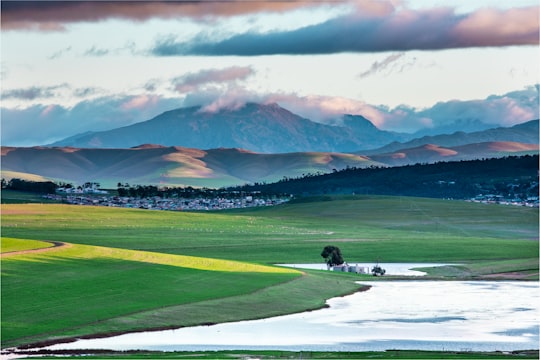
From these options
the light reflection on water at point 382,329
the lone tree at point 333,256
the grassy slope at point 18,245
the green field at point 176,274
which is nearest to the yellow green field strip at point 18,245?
the grassy slope at point 18,245

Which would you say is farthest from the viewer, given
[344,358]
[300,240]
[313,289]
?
[300,240]

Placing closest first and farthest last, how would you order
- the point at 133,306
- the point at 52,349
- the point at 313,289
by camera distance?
the point at 52,349
the point at 133,306
the point at 313,289

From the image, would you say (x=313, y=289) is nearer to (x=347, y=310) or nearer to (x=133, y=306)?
(x=347, y=310)

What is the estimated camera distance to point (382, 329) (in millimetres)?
76625

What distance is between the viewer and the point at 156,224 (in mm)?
195625

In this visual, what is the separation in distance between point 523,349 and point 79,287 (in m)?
32.3

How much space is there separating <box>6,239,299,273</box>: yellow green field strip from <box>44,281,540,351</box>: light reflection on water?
14.3 m

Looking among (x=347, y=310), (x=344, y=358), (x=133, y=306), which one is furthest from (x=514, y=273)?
(x=344, y=358)

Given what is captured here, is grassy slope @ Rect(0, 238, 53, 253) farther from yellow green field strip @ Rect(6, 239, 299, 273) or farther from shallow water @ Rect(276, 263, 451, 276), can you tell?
shallow water @ Rect(276, 263, 451, 276)

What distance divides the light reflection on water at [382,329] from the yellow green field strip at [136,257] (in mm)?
14267

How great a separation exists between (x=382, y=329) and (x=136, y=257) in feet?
107

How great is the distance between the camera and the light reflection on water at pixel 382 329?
69.2m

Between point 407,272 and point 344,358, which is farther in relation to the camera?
point 407,272

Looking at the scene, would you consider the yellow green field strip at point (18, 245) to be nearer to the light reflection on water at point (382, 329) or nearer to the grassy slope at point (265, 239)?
the light reflection on water at point (382, 329)
